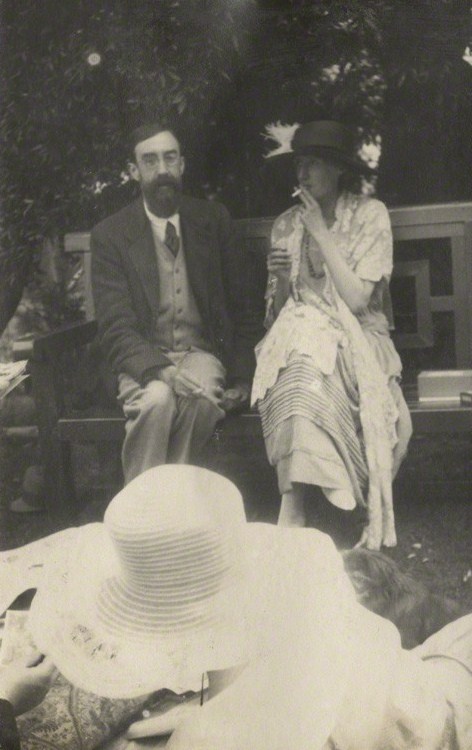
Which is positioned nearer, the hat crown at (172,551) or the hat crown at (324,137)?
the hat crown at (172,551)

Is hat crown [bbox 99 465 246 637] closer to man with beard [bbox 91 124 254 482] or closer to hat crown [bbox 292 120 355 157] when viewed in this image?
man with beard [bbox 91 124 254 482]

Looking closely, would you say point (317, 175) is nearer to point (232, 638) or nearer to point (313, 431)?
point (313, 431)

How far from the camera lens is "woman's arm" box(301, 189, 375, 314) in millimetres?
2746

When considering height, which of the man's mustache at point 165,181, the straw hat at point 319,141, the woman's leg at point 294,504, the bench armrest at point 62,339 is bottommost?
the woman's leg at point 294,504

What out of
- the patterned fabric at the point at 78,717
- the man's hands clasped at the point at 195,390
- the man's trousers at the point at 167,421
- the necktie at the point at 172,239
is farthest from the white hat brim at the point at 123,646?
the necktie at the point at 172,239

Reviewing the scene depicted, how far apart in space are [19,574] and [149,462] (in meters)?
0.44

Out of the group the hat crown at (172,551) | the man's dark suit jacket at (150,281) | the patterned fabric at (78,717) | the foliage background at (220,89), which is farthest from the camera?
the man's dark suit jacket at (150,281)

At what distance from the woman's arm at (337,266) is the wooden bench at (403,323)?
4.4 inches

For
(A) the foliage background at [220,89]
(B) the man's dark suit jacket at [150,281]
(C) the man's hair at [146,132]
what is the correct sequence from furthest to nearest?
1. (B) the man's dark suit jacket at [150,281]
2. (C) the man's hair at [146,132]
3. (A) the foliage background at [220,89]

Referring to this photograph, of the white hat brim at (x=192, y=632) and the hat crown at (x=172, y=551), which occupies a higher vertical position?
the hat crown at (x=172, y=551)

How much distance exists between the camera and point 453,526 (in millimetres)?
2619

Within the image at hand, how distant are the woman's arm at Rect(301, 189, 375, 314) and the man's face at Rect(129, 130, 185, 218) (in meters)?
0.38

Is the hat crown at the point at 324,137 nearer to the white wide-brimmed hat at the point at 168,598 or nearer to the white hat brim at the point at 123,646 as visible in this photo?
the white wide-brimmed hat at the point at 168,598

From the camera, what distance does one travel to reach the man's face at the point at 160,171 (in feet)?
8.48
